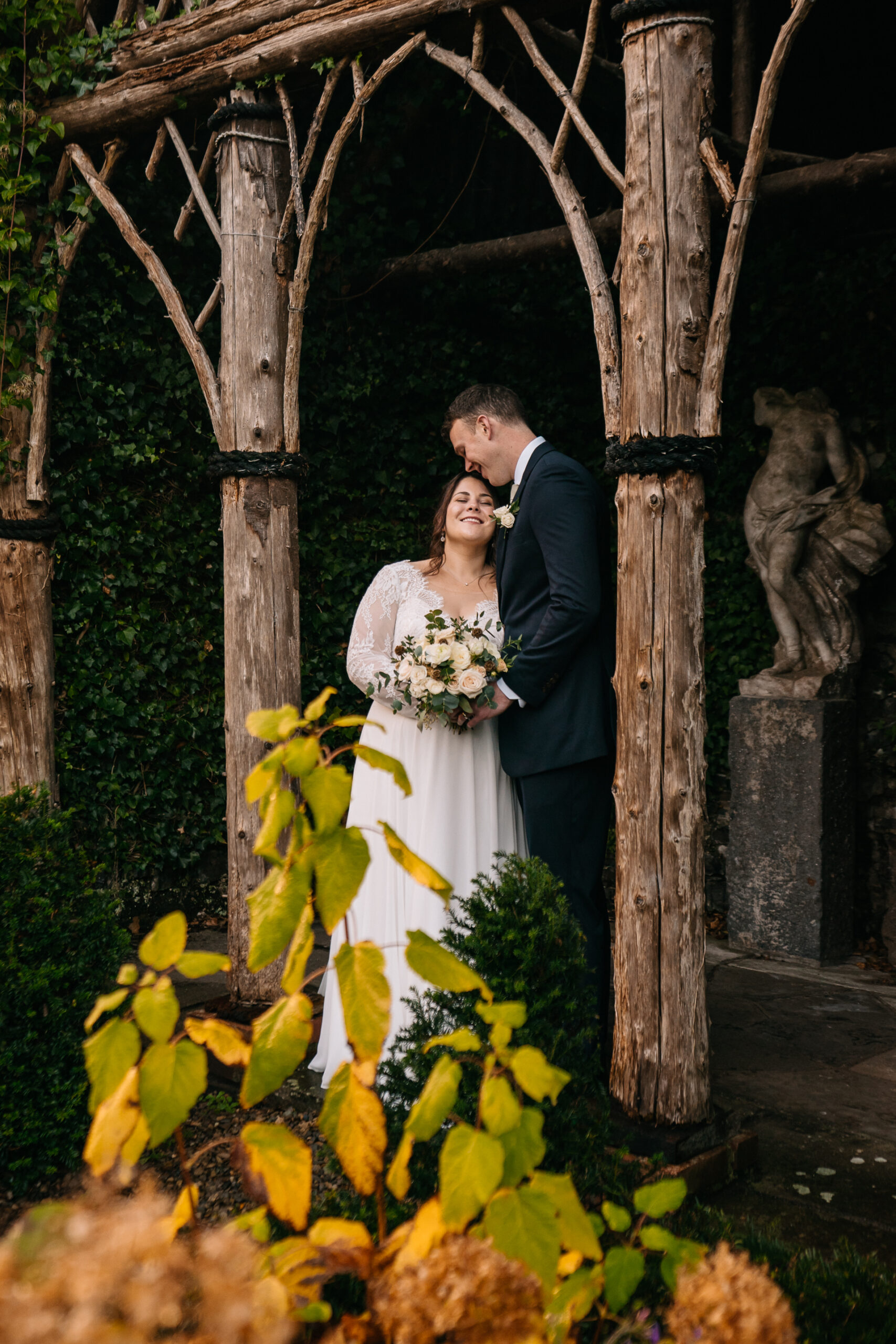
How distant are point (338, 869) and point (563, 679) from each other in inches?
89.9

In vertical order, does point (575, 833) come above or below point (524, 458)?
below

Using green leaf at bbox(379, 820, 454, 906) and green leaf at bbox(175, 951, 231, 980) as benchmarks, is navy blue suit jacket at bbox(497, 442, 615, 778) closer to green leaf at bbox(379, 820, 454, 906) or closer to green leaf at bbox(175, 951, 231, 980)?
green leaf at bbox(379, 820, 454, 906)

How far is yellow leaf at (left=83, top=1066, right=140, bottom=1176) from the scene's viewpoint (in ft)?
3.42

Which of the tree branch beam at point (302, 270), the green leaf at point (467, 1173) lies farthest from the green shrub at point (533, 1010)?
the tree branch beam at point (302, 270)

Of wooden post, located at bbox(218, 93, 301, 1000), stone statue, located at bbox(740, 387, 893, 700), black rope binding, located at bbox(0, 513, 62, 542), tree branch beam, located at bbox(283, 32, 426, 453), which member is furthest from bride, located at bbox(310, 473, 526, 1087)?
stone statue, located at bbox(740, 387, 893, 700)

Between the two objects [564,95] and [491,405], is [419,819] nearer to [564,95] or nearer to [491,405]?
[491,405]

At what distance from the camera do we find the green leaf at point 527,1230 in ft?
3.36

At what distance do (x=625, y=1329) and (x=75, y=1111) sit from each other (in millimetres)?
2398

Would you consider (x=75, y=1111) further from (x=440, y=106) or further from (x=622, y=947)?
(x=440, y=106)

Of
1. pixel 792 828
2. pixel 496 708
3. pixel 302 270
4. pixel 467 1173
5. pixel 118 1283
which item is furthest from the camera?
pixel 792 828

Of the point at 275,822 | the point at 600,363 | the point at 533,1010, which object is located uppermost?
the point at 600,363

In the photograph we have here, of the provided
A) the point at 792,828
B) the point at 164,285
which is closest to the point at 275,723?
the point at 164,285

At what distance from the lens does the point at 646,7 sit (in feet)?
9.59

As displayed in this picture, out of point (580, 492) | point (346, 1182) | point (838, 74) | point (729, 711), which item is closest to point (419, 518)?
point (729, 711)
